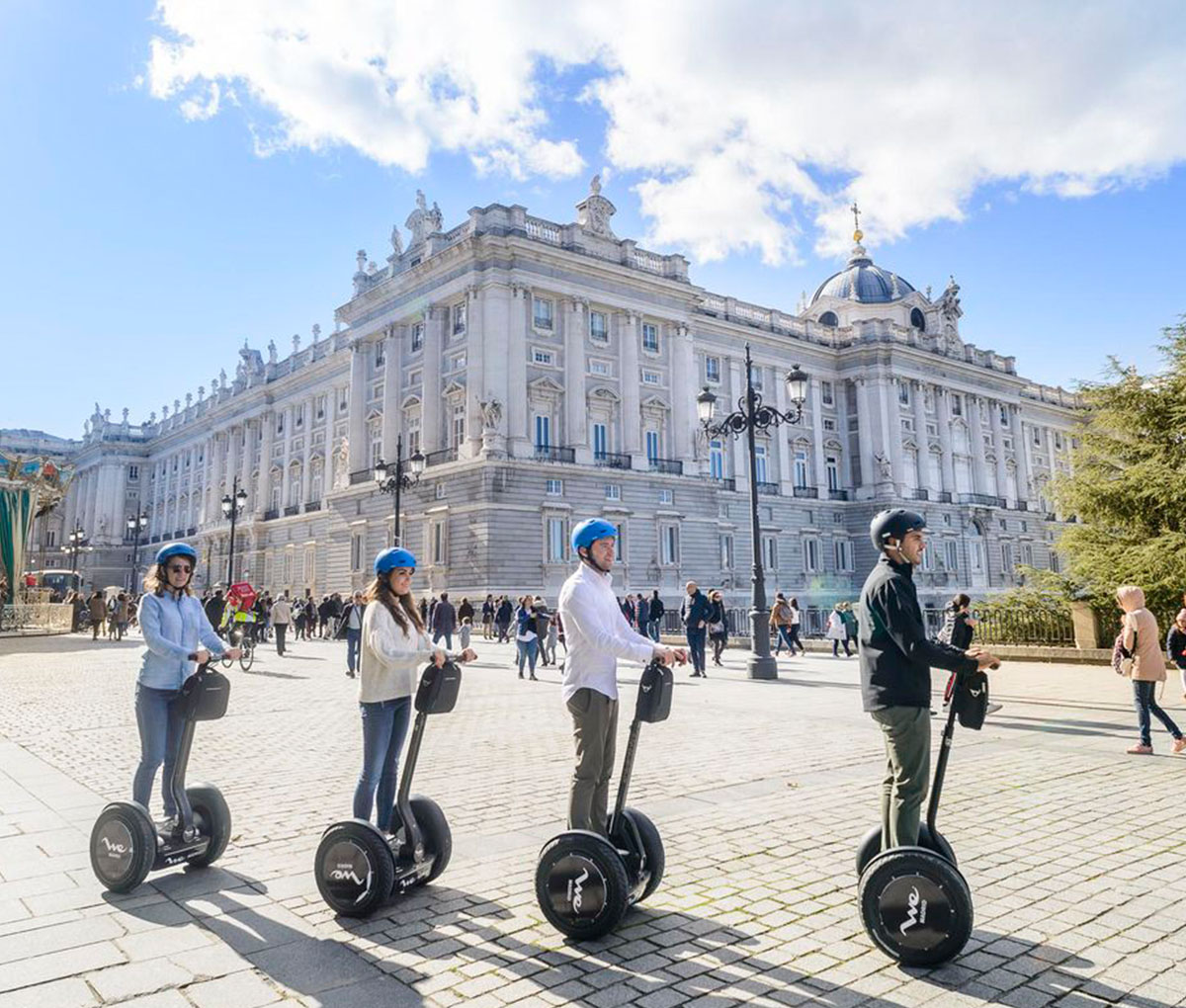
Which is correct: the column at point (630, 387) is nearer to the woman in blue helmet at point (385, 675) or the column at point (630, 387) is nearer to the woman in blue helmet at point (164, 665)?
the woman in blue helmet at point (164, 665)

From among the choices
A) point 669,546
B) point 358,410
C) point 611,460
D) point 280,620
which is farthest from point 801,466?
point 280,620

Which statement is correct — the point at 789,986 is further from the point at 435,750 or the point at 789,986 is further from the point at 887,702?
the point at 435,750

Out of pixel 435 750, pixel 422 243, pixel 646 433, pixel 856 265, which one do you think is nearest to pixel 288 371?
pixel 422 243

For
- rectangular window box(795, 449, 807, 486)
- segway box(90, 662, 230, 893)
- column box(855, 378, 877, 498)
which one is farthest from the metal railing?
segway box(90, 662, 230, 893)

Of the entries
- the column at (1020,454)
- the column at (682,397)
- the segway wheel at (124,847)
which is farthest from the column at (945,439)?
the segway wheel at (124,847)

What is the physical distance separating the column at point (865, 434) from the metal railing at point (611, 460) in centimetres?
2118

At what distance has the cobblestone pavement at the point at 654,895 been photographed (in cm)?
339

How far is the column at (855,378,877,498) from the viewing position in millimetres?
53156

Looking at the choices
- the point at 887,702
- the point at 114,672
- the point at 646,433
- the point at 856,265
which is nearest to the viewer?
the point at 887,702

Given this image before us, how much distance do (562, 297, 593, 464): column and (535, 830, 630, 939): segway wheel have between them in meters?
33.9

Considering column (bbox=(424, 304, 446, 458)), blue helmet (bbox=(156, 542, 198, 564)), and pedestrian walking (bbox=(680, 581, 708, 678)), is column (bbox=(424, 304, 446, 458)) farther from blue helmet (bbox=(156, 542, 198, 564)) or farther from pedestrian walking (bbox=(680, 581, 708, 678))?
blue helmet (bbox=(156, 542, 198, 564))

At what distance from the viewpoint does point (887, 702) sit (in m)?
3.79

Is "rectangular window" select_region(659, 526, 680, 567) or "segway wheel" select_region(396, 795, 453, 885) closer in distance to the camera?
"segway wheel" select_region(396, 795, 453, 885)

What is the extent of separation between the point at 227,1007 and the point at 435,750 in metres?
5.41
